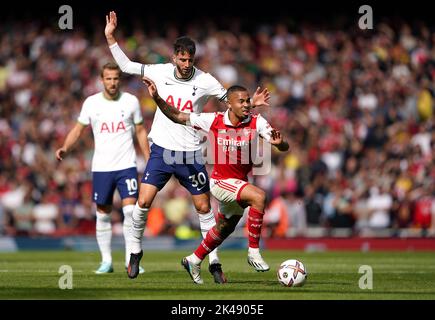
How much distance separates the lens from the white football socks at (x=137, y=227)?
12859mm

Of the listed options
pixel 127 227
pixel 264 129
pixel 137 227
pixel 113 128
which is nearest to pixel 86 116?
pixel 113 128

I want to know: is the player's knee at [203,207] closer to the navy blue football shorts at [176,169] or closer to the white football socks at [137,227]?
the navy blue football shorts at [176,169]

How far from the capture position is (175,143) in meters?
12.9

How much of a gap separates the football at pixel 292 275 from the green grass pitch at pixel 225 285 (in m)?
0.13

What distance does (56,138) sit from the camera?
27.4 meters

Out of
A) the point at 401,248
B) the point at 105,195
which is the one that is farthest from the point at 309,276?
the point at 401,248

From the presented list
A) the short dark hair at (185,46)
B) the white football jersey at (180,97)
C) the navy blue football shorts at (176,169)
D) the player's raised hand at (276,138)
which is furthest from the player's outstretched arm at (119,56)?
the player's raised hand at (276,138)

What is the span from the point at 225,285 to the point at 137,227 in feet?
5.51

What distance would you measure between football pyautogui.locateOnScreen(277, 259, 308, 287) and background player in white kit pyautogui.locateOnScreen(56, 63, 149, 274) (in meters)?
3.34

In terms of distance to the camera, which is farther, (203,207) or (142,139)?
(142,139)

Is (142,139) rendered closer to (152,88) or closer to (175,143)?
(175,143)

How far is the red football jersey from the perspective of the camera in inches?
475

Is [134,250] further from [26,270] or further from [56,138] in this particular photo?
[56,138]

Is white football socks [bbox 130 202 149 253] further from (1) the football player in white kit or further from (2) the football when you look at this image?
(2) the football
